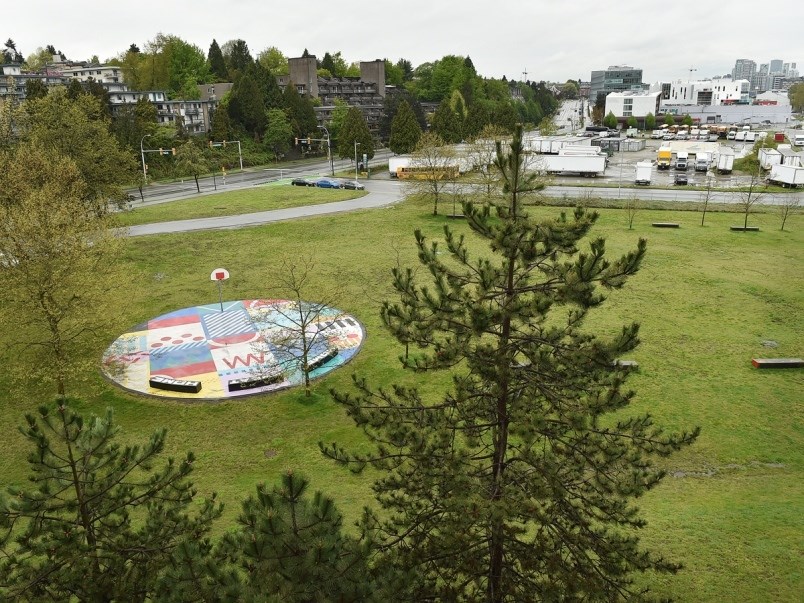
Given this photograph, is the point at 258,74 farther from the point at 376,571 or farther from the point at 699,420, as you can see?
the point at 376,571

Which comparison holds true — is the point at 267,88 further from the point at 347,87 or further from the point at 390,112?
the point at 347,87

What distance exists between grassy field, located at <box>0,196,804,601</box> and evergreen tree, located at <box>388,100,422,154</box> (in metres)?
36.9

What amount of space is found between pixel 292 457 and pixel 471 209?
989 cm

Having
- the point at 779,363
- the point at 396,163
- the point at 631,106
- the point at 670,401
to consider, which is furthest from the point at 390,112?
the point at 670,401

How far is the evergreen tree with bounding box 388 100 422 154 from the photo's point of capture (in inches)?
2746

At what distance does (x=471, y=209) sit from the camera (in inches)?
328

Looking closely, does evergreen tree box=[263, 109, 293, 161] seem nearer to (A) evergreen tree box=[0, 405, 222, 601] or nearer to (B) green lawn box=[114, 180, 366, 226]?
(B) green lawn box=[114, 180, 366, 226]

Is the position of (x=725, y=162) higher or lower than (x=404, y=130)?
lower

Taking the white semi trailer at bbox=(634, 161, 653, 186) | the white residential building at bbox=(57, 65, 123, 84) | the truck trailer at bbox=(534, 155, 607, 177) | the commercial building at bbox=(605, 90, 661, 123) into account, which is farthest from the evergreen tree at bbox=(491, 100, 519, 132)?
the white residential building at bbox=(57, 65, 123, 84)

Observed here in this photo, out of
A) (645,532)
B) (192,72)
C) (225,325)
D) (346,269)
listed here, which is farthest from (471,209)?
(192,72)

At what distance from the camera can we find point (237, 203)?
4800cm

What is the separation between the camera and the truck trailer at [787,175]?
53.4m

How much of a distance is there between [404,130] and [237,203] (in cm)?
2863

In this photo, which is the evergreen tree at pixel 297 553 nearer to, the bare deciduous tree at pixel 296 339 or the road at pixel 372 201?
the bare deciduous tree at pixel 296 339
